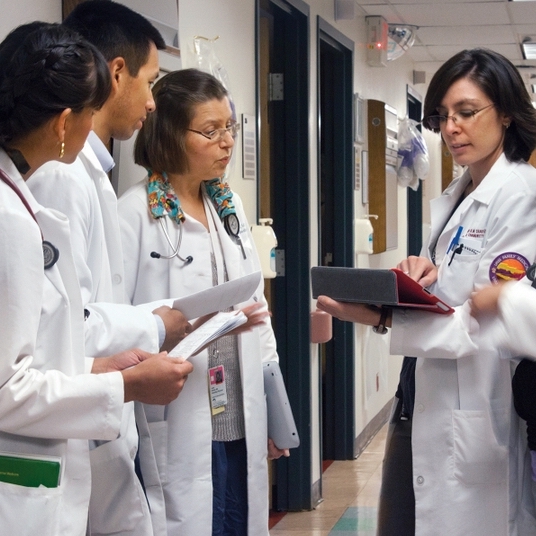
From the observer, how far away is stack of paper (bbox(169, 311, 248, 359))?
1751 millimetres

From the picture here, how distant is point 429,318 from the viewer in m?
2.16

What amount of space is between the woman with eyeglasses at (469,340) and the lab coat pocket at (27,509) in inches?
38.8

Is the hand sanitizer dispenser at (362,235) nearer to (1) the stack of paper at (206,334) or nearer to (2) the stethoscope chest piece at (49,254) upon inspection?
(1) the stack of paper at (206,334)

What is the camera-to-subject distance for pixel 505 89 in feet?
7.62

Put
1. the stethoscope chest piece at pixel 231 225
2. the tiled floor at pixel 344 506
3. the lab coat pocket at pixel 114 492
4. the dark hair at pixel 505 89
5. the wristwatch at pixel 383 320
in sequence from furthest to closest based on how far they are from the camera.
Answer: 1. the tiled floor at pixel 344 506
2. the stethoscope chest piece at pixel 231 225
3. the dark hair at pixel 505 89
4. the wristwatch at pixel 383 320
5. the lab coat pocket at pixel 114 492

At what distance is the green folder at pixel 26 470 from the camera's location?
139 centimetres

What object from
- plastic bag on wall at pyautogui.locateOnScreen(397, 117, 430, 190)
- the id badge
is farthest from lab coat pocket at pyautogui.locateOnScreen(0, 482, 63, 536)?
plastic bag on wall at pyautogui.locateOnScreen(397, 117, 430, 190)

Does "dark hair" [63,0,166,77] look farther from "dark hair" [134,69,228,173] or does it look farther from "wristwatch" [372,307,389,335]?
"wristwatch" [372,307,389,335]

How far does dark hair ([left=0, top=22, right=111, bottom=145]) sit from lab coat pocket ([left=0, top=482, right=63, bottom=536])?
57 cm

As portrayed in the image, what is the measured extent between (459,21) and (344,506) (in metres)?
3.35

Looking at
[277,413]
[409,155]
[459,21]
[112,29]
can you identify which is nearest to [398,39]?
[459,21]

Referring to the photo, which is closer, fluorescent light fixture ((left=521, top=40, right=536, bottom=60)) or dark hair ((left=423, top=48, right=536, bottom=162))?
dark hair ((left=423, top=48, right=536, bottom=162))

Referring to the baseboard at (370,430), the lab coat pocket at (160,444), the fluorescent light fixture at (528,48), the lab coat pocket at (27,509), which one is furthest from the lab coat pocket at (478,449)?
the fluorescent light fixture at (528,48)

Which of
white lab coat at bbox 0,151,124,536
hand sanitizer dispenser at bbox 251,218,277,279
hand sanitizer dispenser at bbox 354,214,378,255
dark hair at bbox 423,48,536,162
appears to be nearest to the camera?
white lab coat at bbox 0,151,124,536
